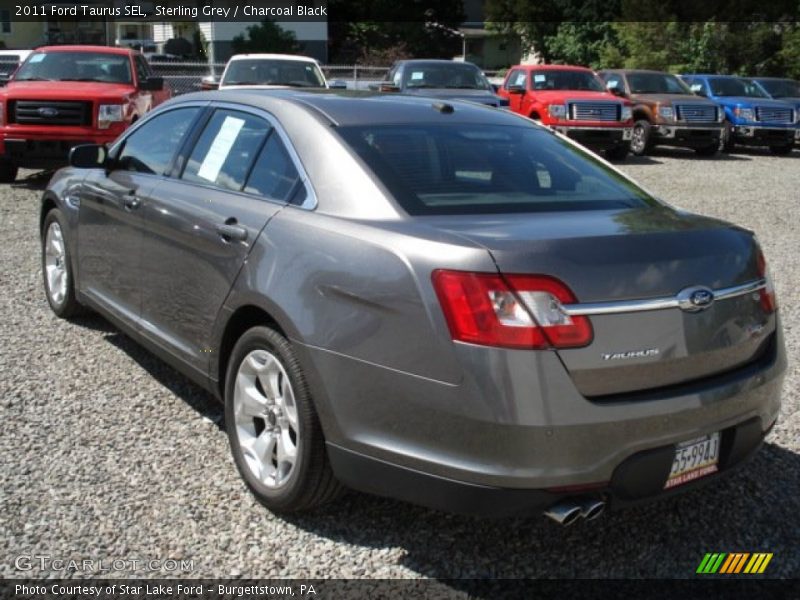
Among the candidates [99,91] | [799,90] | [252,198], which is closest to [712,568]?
[252,198]

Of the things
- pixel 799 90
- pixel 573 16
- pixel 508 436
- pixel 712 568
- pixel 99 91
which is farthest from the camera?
pixel 573 16

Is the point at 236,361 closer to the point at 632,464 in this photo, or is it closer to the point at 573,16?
the point at 632,464

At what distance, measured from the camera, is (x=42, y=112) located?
460 inches

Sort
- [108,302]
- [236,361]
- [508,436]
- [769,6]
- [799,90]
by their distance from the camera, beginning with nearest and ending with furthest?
[508,436], [236,361], [108,302], [799,90], [769,6]

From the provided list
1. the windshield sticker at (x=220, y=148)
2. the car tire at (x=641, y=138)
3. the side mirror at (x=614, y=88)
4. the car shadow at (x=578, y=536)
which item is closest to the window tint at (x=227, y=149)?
the windshield sticker at (x=220, y=148)

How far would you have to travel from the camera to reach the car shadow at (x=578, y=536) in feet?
10.6

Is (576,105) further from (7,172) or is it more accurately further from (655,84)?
(7,172)

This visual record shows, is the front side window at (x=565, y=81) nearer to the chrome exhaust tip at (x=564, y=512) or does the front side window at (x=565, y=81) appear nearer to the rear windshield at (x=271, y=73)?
the rear windshield at (x=271, y=73)

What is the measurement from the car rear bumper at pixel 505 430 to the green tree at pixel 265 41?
42.8m

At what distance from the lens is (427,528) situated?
3467mm

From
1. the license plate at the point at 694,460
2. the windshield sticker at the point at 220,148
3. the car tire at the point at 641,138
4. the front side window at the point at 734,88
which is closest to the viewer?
the license plate at the point at 694,460

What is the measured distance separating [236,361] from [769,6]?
3928 centimetres

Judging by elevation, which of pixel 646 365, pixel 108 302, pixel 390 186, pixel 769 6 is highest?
pixel 769 6

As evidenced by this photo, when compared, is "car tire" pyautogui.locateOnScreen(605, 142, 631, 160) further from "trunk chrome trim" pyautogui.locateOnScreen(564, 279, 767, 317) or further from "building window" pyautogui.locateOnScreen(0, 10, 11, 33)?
"building window" pyautogui.locateOnScreen(0, 10, 11, 33)
